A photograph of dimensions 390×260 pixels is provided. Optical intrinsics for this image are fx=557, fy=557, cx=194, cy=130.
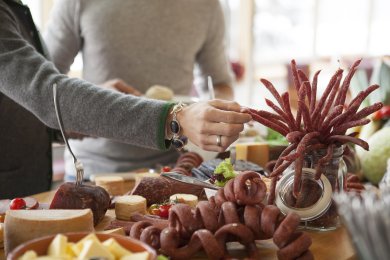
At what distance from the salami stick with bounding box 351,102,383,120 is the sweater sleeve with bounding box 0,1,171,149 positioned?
443mm

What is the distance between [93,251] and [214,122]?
1.81ft

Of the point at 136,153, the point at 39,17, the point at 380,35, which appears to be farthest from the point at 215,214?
the point at 380,35

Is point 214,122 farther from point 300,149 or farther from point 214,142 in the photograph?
point 300,149

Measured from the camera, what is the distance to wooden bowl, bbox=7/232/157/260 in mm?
849

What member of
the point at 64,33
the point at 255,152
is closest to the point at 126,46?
the point at 64,33

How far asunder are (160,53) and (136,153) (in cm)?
44

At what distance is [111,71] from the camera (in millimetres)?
2320

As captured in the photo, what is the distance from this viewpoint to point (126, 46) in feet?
7.63

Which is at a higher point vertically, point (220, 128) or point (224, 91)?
point (220, 128)

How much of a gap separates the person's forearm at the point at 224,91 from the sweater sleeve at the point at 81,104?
1202mm

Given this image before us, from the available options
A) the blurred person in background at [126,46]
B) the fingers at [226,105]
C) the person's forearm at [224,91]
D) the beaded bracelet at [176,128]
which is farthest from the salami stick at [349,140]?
the person's forearm at [224,91]

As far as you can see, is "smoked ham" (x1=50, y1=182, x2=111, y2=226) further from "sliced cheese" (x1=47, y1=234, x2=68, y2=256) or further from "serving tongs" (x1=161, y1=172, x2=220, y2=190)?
"sliced cheese" (x1=47, y1=234, x2=68, y2=256)

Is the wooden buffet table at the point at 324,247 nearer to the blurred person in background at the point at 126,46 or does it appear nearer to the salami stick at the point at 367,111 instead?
the salami stick at the point at 367,111

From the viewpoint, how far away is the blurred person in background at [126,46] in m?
2.29
